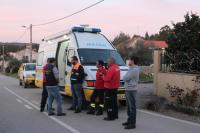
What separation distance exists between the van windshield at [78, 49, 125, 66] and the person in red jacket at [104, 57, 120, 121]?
9.11 ft

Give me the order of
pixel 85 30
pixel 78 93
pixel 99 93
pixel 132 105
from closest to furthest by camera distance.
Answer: pixel 132 105, pixel 99 93, pixel 78 93, pixel 85 30

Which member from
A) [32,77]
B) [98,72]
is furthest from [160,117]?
[32,77]

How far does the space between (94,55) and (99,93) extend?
245cm

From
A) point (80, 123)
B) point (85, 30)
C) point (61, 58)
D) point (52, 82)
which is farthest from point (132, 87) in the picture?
point (61, 58)

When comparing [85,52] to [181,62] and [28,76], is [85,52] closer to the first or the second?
[181,62]

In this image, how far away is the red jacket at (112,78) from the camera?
1172cm

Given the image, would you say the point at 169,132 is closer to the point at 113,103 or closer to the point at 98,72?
the point at 113,103

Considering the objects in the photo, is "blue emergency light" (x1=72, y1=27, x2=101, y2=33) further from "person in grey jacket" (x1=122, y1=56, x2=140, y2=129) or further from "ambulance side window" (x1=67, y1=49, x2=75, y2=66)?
"person in grey jacket" (x1=122, y1=56, x2=140, y2=129)

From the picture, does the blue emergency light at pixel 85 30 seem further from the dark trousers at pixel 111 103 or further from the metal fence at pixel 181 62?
the dark trousers at pixel 111 103

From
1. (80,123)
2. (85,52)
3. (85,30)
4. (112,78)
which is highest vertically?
(85,30)

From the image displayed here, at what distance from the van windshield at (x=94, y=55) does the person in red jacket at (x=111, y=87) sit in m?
2.78

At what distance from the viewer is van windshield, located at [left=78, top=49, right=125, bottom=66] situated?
580 inches

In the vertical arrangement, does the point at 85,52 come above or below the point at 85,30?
below

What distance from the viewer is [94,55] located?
15.2 metres
